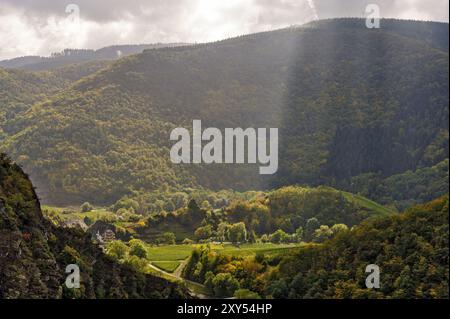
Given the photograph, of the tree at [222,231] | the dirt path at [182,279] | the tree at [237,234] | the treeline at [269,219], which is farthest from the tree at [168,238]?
the dirt path at [182,279]

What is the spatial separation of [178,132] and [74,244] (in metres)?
130

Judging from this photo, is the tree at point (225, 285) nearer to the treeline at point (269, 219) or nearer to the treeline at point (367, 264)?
the treeline at point (367, 264)

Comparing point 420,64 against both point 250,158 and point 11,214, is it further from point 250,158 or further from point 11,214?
point 11,214

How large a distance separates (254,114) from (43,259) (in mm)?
153070

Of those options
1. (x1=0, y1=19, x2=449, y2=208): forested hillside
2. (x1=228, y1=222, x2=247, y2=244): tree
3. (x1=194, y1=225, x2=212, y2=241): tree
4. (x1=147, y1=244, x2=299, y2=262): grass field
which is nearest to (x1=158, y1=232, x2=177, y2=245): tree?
(x1=194, y1=225, x2=212, y2=241): tree

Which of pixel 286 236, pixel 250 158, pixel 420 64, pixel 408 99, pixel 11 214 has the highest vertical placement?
pixel 420 64

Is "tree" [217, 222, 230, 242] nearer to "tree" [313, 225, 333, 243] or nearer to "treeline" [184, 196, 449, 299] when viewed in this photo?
"tree" [313, 225, 333, 243]

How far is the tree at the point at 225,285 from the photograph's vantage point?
92.6 ft

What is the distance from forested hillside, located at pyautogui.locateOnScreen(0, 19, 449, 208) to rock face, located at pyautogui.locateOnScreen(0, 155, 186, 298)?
91.0 m

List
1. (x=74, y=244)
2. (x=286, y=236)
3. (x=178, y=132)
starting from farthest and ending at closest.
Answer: (x=178, y=132)
(x=286, y=236)
(x=74, y=244)

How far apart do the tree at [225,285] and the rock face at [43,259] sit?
6.45 meters

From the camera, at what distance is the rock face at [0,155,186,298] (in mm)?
16141
